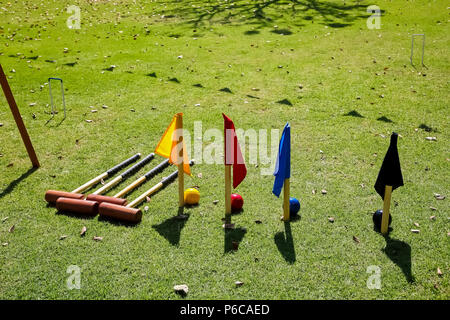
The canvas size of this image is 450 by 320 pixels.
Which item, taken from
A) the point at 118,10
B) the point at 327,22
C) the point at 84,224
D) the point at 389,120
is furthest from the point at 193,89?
the point at 118,10

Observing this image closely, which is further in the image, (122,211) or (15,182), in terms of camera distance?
(15,182)

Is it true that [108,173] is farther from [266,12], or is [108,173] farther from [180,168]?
[266,12]

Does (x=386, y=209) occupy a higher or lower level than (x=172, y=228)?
higher

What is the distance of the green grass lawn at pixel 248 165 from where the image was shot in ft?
16.7

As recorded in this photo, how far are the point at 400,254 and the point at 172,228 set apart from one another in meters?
2.92

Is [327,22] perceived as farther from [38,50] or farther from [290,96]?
[38,50]

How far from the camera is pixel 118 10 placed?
19.0m

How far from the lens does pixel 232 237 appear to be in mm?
5676

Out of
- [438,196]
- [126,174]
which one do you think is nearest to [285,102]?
[438,196]

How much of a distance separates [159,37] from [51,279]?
11441 mm

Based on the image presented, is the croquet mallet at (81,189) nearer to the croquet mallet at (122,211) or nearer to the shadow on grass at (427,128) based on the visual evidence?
the croquet mallet at (122,211)

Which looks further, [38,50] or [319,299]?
[38,50]

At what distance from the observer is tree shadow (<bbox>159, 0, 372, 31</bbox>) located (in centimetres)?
1666

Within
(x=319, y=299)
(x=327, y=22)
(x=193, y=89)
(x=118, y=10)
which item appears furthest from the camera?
(x=118, y=10)
